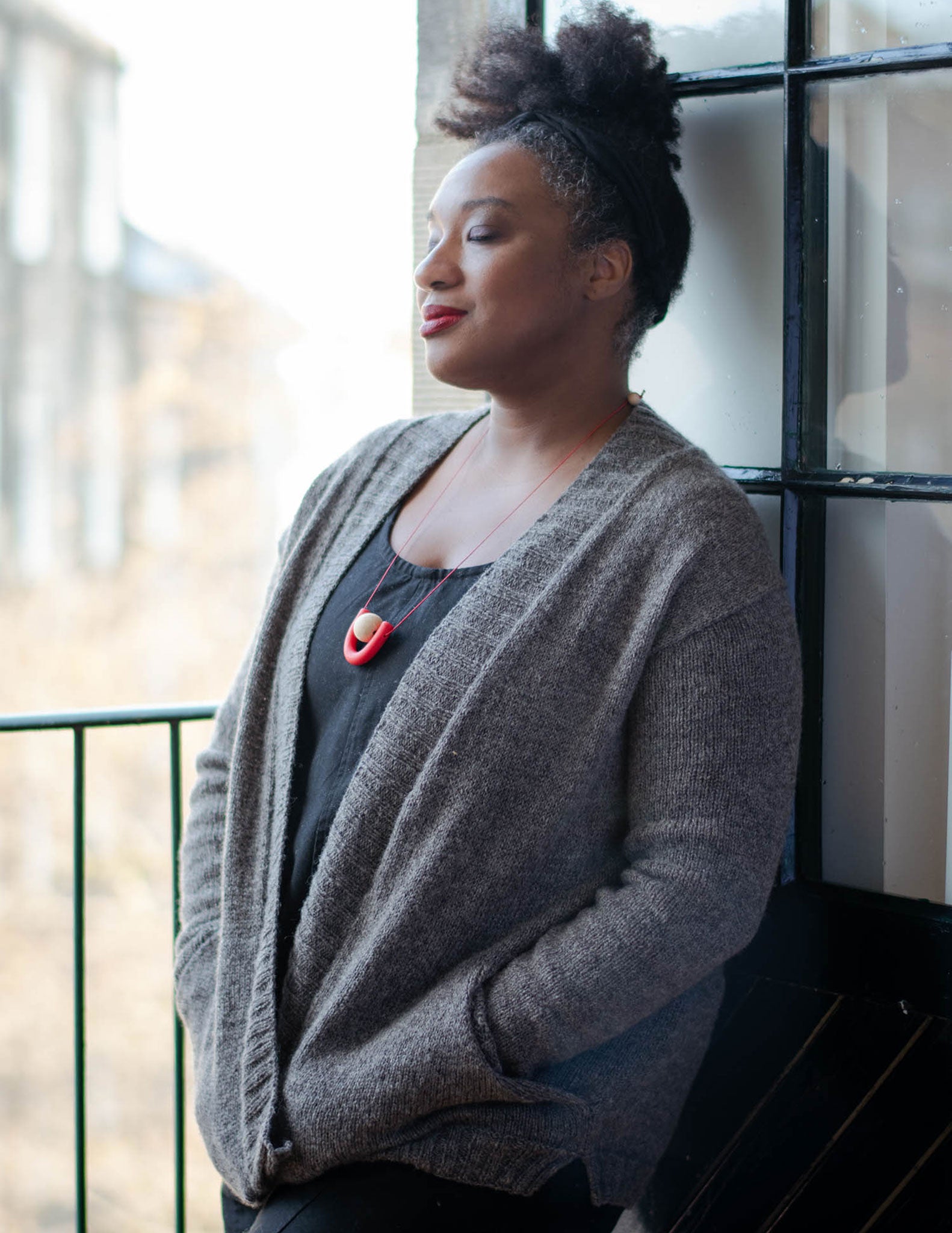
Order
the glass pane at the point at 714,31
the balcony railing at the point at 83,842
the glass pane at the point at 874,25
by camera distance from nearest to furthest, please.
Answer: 1. the glass pane at the point at 874,25
2. the glass pane at the point at 714,31
3. the balcony railing at the point at 83,842

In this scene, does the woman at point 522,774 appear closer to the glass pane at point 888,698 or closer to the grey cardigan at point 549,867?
the grey cardigan at point 549,867

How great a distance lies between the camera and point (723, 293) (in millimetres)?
1406

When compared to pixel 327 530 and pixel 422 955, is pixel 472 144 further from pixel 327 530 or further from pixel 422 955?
pixel 422 955

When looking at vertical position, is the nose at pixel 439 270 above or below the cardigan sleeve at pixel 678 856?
above

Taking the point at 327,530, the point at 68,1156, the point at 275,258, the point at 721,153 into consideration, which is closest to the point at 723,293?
the point at 721,153

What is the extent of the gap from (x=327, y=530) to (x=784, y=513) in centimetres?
53

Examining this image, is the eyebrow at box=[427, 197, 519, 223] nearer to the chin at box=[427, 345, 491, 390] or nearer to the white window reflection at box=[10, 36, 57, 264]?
the chin at box=[427, 345, 491, 390]

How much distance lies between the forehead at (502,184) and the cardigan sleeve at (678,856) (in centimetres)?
47

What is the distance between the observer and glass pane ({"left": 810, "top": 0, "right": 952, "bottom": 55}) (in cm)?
120

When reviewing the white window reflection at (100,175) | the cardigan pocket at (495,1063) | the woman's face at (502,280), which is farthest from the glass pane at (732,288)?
the white window reflection at (100,175)

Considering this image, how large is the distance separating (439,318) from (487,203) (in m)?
0.12

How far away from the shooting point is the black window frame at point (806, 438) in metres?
1.29

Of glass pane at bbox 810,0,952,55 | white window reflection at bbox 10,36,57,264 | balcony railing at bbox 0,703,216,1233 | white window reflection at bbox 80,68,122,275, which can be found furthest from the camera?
white window reflection at bbox 80,68,122,275

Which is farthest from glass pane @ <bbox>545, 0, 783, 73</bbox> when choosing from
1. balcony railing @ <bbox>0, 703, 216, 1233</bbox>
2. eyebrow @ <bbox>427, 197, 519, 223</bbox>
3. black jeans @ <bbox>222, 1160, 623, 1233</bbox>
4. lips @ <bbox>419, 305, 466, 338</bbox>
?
black jeans @ <bbox>222, 1160, 623, 1233</bbox>
